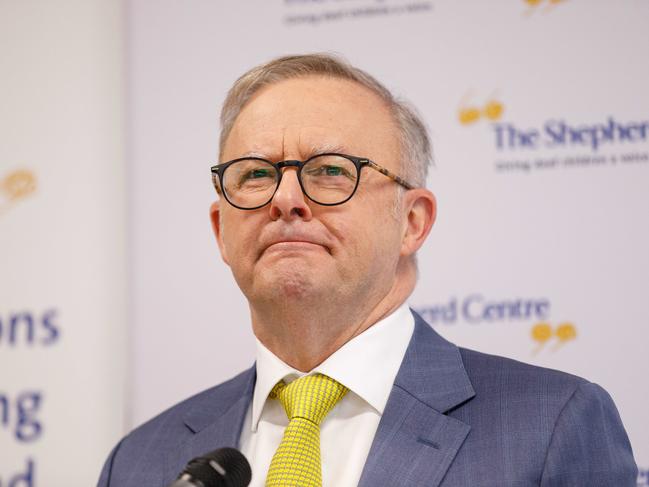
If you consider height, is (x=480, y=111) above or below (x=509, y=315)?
above

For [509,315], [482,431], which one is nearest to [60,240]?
[509,315]

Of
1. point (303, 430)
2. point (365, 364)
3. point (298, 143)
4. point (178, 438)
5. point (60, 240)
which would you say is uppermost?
point (298, 143)

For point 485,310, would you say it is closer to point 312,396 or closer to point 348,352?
point 348,352

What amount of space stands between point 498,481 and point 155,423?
103 cm

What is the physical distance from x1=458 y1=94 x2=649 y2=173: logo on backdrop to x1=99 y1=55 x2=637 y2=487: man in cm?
71

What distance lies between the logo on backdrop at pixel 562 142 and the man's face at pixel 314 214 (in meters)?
0.83

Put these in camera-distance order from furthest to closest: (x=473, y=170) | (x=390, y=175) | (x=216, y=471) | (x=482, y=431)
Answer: (x=473, y=170) → (x=390, y=175) → (x=482, y=431) → (x=216, y=471)

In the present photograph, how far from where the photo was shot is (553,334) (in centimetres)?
271

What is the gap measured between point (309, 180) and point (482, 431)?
0.71 metres

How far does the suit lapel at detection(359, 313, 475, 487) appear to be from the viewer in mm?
1737

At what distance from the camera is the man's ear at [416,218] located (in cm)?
214

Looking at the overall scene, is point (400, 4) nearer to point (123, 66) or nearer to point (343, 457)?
point (123, 66)

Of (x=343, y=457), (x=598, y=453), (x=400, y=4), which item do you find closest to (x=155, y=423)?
(x=343, y=457)

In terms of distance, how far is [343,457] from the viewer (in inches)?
73.5
